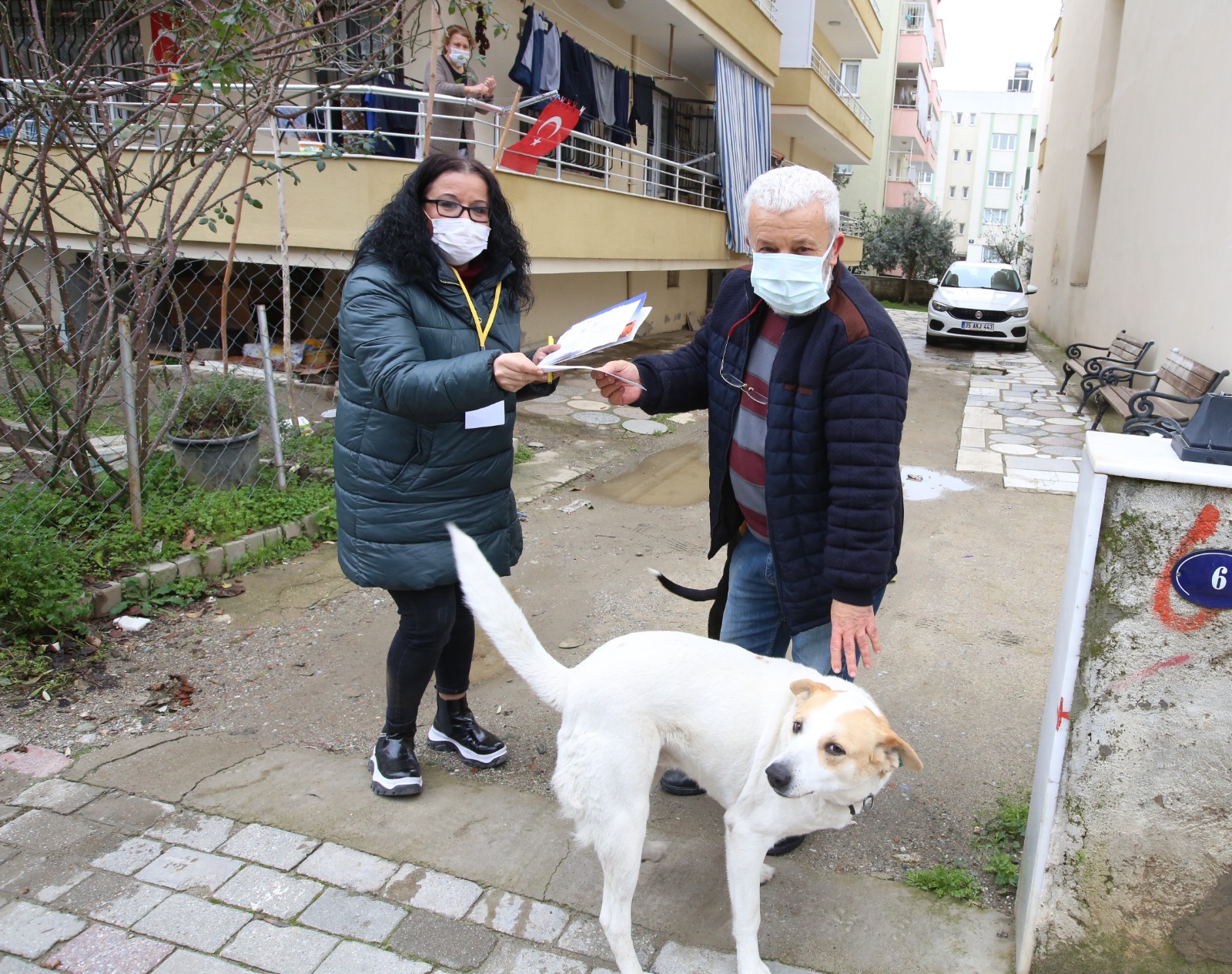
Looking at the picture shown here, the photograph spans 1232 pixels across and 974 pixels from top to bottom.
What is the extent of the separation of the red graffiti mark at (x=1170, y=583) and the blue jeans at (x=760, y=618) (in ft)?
2.65

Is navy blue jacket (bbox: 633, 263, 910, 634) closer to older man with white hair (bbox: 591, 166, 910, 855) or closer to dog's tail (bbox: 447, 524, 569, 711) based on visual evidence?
older man with white hair (bbox: 591, 166, 910, 855)

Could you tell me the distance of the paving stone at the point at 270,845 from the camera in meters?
2.38

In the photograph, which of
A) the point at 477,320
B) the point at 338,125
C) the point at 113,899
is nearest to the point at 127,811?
the point at 113,899

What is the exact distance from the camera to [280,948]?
82.2 inches

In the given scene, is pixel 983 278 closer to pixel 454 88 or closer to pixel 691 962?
pixel 454 88

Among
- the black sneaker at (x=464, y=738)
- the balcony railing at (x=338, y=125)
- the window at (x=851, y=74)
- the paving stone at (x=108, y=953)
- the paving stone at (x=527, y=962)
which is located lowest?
the paving stone at (x=527, y=962)

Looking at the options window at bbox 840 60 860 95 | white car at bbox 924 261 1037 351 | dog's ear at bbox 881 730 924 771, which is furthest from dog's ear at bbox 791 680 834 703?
window at bbox 840 60 860 95

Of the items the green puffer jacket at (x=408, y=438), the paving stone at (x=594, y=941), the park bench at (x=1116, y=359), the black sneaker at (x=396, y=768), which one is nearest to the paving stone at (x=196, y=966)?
the black sneaker at (x=396, y=768)

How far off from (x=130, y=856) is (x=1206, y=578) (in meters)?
2.87

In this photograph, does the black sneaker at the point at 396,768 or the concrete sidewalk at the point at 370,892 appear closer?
the concrete sidewalk at the point at 370,892

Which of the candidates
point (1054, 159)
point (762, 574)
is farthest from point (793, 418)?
point (1054, 159)

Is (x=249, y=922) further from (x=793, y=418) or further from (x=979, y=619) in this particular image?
(x=979, y=619)

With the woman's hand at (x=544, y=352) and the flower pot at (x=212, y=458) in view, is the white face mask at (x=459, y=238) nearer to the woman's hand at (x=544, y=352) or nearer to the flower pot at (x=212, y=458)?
the woman's hand at (x=544, y=352)

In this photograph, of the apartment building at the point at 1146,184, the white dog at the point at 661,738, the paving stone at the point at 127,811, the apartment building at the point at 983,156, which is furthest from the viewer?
the apartment building at the point at 983,156
